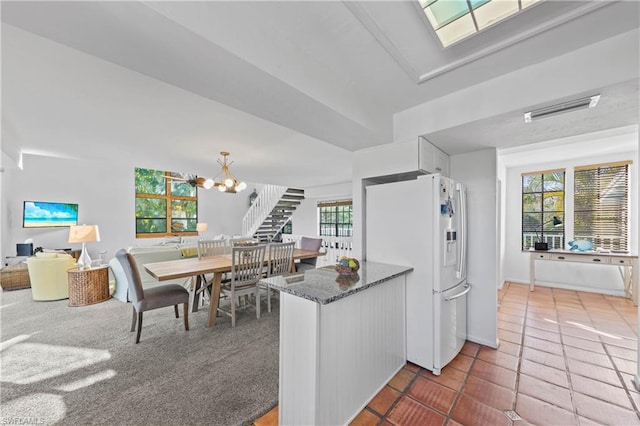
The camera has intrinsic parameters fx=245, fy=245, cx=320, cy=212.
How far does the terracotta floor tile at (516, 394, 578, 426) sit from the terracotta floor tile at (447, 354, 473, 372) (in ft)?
1.42

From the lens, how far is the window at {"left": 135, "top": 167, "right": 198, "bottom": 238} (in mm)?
7500

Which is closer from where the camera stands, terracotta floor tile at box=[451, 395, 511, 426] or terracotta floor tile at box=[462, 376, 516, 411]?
terracotta floor tile at box=[451, 395, 511, 426]

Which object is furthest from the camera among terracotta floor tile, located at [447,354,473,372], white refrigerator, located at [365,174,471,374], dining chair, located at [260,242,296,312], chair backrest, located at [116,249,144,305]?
dining chair, located at [260,242,296,312]

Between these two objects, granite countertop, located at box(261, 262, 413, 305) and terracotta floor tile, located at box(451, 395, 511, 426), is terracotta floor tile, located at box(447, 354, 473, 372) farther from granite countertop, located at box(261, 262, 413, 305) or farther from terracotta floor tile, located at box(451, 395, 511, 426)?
granite countertop, located at box(261, 262, 413, 305)

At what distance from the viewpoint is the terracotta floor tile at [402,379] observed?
1.96 m

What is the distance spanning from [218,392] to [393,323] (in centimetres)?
149

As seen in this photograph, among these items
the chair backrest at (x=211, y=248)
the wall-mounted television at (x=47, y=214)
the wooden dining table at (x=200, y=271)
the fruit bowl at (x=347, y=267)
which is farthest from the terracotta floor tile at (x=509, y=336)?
the wall-mounted television at (x=47, y=214)

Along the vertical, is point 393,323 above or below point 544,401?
above

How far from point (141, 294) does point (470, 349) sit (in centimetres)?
354

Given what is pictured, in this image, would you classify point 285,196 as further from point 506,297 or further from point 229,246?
point 506,297

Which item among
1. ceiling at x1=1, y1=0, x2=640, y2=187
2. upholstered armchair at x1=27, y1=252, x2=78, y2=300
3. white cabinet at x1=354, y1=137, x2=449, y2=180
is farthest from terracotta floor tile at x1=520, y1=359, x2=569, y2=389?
upholstered armchair at x1=27, y1=252, x2=78, y2=300

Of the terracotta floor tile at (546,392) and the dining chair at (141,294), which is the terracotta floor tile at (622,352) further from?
the dining chair at (141,294)

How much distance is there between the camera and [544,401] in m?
1.79

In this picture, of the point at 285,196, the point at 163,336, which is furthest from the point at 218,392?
the point at 285,196
